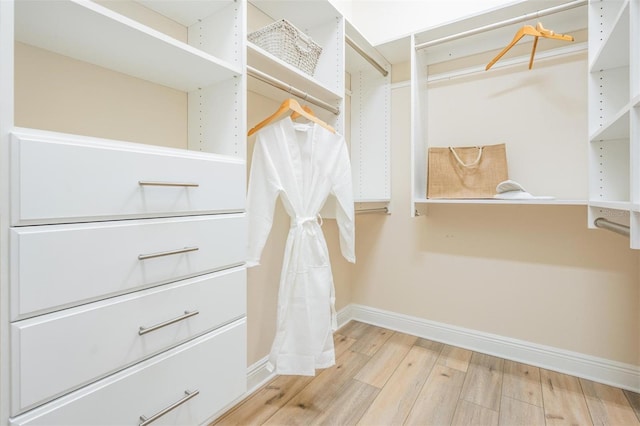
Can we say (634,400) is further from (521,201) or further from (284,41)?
(284,41)

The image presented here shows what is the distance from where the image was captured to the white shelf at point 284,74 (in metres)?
1.15

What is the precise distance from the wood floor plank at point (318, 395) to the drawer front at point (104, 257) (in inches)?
31.1

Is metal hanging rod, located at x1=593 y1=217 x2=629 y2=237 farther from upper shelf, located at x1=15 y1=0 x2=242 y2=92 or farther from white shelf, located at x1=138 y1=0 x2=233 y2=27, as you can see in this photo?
white shelf, located at x1=138 y1=0 x2=233 y2=27

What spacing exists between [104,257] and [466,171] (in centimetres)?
177

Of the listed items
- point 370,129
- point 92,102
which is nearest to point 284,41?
point 92,102

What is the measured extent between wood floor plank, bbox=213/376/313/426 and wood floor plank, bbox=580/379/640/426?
1302 millimetres

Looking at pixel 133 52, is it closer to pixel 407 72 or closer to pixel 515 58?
pixel 407 72

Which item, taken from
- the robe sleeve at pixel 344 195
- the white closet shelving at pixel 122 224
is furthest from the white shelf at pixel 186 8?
the robe sleeve at pixel 344 195

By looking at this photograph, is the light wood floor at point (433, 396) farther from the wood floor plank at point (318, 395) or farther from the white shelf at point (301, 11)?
the white shelf at point (301, 11)

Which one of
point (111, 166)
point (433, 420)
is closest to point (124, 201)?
point (111, 166)

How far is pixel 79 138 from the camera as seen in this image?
665mm

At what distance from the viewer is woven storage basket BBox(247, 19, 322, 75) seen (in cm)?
121

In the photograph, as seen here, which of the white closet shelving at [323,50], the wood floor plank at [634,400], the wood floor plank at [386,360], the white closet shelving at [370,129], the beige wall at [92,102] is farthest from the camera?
the white closet shelving at [370,129]

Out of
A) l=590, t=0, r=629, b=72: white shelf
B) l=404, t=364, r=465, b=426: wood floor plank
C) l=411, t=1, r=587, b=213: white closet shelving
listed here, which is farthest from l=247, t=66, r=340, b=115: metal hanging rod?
l=404, t=364, r=465, b=426: wood floor plank
